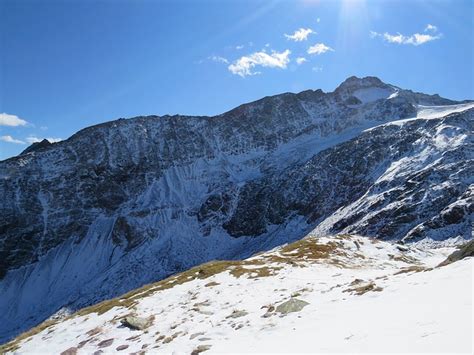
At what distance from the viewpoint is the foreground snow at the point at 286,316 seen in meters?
12.2

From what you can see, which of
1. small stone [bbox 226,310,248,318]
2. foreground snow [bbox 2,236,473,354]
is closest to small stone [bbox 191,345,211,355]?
foreground snow [bbox 2,236,473,354]

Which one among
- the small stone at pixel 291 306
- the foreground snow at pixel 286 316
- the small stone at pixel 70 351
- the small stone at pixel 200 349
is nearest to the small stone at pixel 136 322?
the foreground snow at pixel 286 316

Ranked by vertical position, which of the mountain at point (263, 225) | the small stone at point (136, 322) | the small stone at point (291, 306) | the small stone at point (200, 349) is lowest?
the mountain at point (263, 225)

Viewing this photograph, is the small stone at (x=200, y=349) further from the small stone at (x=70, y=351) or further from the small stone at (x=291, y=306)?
the small stone at (x=70, y=351)

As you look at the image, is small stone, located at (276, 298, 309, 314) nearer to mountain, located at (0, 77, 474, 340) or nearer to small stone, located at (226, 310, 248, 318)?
small stone, located at (226, 310, 248, 318)

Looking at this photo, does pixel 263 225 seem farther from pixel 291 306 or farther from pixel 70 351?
pixel 291 306

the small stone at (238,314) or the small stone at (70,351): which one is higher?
the small stone at (238,314)

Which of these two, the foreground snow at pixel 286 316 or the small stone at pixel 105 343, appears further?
the small stone at pixel 105 343

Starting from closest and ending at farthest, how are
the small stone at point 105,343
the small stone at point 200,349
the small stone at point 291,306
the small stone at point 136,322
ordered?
the small stone at point 200,349 < the small stone at point 291,306 < the small stone at point 105,343 < the small stone at point 136,322

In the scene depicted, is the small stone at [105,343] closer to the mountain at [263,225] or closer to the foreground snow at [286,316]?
the foreground snow at [286,316]

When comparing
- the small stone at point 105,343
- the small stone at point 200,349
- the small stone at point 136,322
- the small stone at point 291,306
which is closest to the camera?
the small stone at point 200,349

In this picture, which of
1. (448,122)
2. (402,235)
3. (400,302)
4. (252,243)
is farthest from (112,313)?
(448,122)

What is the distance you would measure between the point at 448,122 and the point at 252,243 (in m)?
111

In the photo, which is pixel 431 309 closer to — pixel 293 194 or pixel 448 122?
pixel 293 194
